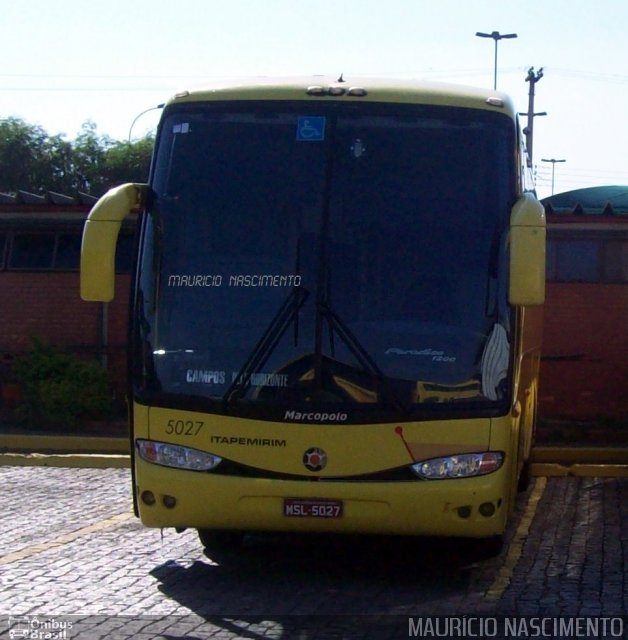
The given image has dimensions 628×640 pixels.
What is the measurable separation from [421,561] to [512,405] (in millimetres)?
1814

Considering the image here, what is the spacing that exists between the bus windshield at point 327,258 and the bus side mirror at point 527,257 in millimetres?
241

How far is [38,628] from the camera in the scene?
701 centimetres

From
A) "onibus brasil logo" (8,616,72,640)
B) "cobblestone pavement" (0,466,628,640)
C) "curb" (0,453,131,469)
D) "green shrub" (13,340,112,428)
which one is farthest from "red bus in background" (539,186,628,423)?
"onibus brasil logo" (8,616,72,640)

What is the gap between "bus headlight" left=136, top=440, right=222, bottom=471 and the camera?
8086 millimetres

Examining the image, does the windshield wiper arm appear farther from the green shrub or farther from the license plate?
the green shrub

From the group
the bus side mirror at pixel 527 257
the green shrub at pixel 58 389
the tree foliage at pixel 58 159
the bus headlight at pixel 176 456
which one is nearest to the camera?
the bus side mirror at pixel 527 257

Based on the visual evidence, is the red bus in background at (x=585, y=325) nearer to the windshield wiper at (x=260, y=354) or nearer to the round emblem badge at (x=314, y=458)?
the windshield wiper at (x=260, y=354)

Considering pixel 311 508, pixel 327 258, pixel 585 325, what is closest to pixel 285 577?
pixel 311 508

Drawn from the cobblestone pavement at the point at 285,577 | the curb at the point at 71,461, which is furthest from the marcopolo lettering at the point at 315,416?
the curb at the point at 71,461

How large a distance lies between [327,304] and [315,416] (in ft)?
2.46

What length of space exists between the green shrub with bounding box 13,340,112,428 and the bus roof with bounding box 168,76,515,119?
9.51 metres

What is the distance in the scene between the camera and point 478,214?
27.1ft

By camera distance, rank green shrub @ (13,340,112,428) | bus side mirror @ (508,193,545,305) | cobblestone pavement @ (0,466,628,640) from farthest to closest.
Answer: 1. green shrub @ (13,340,112,428)
2. bus side mirror @ (508,193,545,305)
3. cobblestone pavement @ (0,466,628,640)

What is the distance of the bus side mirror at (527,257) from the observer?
25.8ft
